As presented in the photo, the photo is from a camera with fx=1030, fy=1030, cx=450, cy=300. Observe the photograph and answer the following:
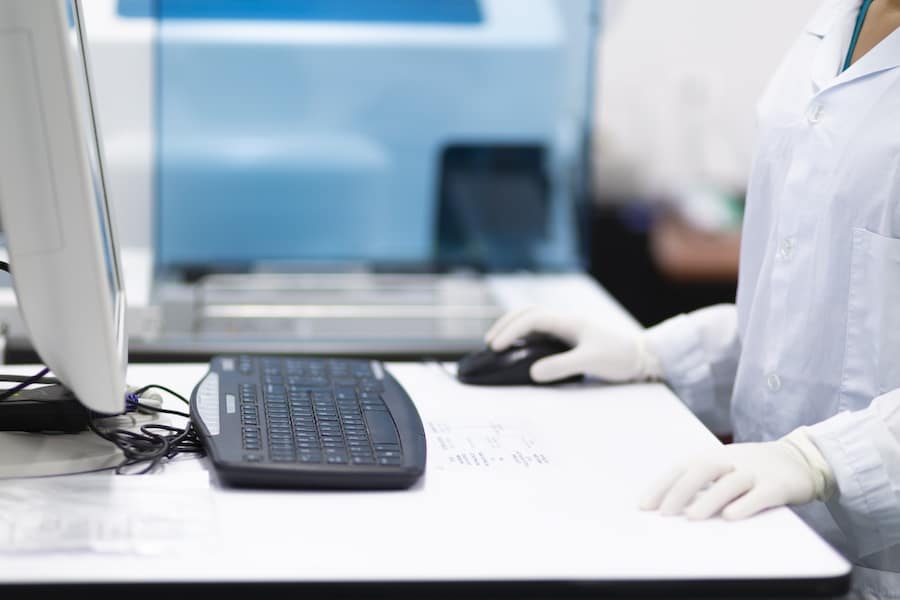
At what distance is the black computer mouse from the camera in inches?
49.9

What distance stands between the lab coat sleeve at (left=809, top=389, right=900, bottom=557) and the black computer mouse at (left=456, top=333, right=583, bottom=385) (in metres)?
0.37

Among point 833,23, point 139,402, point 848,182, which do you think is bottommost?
point 139,402

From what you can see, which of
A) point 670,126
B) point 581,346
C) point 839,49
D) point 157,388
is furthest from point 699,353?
point 670,126

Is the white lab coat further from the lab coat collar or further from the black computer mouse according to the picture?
the black computer mouse

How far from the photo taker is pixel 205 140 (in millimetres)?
1827

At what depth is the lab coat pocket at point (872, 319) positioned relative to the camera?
3.49 feet

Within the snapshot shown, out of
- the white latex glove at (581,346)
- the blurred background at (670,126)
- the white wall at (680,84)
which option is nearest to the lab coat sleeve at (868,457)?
the white latex glove at (581,346)

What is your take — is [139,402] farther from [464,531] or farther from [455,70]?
[455,70]

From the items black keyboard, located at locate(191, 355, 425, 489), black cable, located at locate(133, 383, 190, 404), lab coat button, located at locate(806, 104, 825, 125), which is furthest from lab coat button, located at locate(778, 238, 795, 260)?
black cable, located at locate(133, 383, 190, 404)

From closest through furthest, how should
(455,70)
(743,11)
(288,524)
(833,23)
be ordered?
1. (288,524)
2. (833,23)
3. (455,70)
4. (743,11)

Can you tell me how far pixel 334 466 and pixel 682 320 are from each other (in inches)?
24.0

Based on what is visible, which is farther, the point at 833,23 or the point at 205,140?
the point at 205,140

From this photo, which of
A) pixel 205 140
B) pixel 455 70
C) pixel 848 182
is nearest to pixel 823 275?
pixel 848 182

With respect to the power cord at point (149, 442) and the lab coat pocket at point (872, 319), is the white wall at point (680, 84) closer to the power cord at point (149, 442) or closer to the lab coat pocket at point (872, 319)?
the lab coat pocket at point (872, 319)
